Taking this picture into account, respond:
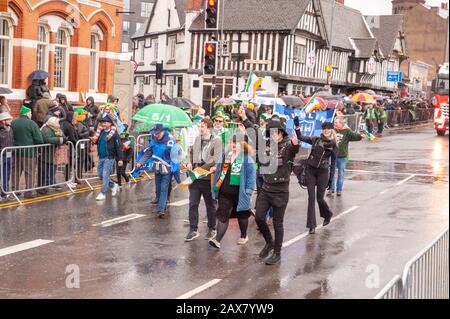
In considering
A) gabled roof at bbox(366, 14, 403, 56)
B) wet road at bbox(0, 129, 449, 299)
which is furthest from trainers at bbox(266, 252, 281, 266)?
gabled roof at bbox(366, 14, 403, 56)

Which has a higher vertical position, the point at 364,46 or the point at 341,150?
the point at 364,46

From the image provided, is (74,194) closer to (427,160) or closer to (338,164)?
(338,164)

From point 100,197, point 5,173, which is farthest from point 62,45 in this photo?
point 5,173

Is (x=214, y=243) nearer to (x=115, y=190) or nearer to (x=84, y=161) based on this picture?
(x=115, y=190)

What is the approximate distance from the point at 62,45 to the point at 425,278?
21.4 m

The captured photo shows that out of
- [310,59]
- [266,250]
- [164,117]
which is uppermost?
[310,59]

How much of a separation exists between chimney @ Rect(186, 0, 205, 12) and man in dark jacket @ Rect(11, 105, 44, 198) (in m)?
Answer: 36.4

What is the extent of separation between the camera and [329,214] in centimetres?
1216

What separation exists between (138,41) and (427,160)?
39093mm

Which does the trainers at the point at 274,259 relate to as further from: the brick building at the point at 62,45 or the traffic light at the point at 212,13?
the brick building at the point at 62,45

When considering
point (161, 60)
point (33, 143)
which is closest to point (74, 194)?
point (33, 143)

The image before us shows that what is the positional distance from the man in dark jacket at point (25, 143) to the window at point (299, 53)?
113 ft

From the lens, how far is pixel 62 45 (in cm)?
2522

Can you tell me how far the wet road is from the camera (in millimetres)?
8273
